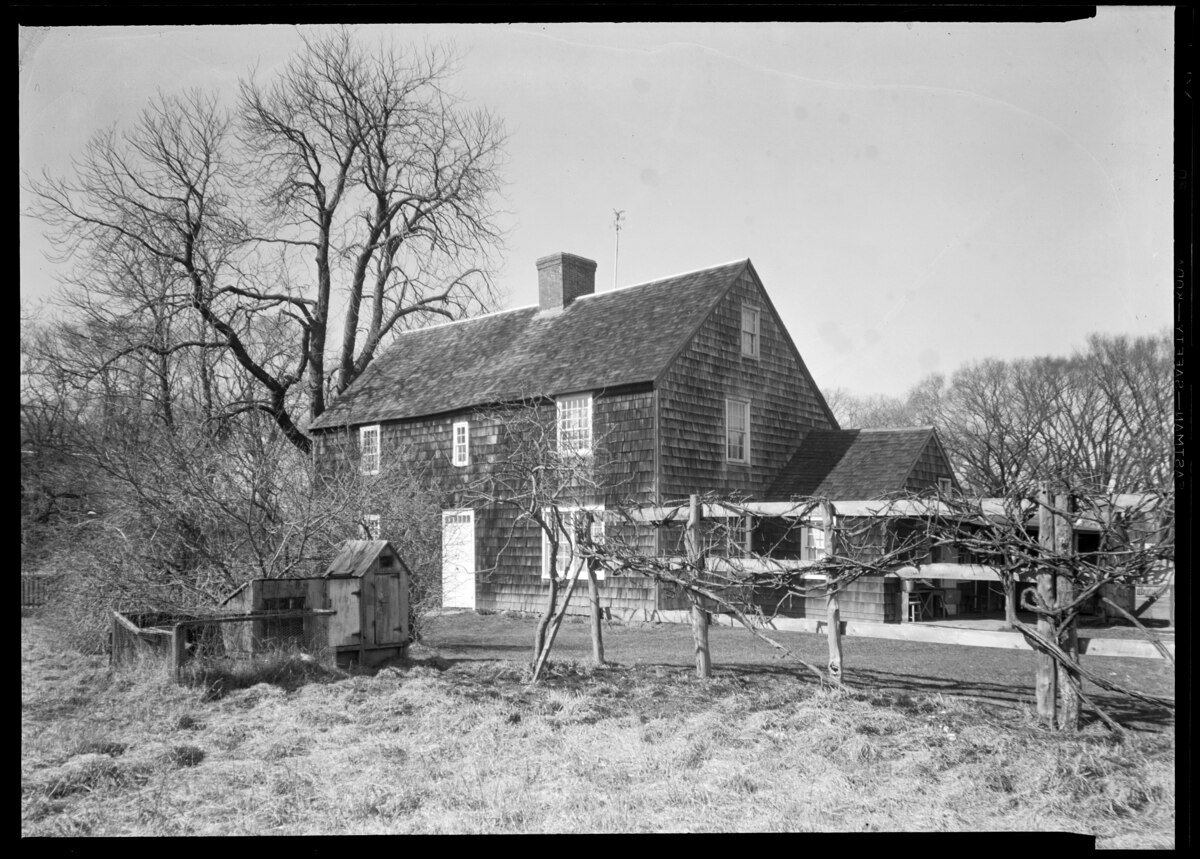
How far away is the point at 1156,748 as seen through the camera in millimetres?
7219

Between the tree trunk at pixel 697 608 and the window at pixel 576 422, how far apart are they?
9381 mm

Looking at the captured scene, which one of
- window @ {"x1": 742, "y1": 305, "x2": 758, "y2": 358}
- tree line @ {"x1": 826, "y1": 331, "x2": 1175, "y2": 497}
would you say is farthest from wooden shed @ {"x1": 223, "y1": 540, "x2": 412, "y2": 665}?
tree line @ {"x1": 826, "y1": 331, "x2": 1175, "y2": 497}

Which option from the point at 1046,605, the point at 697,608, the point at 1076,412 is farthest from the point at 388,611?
the point at 1076,412

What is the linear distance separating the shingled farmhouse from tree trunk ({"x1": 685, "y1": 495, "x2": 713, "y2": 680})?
7469 mm

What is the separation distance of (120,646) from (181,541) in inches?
61.1

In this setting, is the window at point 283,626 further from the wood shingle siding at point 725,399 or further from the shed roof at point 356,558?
the wood shingle siding at point 725,399

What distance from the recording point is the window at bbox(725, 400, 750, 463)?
21.4m

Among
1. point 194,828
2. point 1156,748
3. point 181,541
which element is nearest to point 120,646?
point 181,541

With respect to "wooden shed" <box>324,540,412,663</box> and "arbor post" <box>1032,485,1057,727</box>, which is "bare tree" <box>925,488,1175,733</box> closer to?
"arbor post" <box>1032,485,1057,727</box>

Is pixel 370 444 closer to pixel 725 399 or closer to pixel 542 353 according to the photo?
pixel 542 353

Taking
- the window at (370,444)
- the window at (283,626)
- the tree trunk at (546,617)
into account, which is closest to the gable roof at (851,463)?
the window at (370,444)

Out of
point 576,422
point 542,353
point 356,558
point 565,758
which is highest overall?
point 542,353

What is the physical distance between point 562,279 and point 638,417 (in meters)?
5.83

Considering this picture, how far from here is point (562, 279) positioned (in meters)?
24.4
